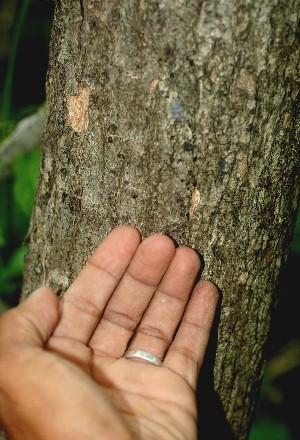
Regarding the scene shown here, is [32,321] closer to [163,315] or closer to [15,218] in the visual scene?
[163,315]

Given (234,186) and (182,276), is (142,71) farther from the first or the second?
(182,276)

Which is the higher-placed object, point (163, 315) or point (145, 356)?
point (163, 315)

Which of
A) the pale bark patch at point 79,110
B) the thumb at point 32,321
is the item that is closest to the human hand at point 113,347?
the thumb at point 32,321

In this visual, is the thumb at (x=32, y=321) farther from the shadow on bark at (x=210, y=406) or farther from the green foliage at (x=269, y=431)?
the green foliage at (x=269, y=431)

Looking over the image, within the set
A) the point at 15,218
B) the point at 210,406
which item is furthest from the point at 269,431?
the point at 15,218

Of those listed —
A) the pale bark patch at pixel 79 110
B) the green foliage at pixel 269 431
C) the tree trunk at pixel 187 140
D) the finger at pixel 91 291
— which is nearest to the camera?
the tree trunk at pixel 187 140

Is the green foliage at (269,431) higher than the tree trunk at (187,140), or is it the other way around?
the tree trunk at (187,140)

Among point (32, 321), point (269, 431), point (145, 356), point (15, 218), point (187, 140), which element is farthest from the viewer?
point (15, 218)

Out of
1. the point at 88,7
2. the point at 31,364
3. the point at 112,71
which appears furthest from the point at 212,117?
the point at 31,364
